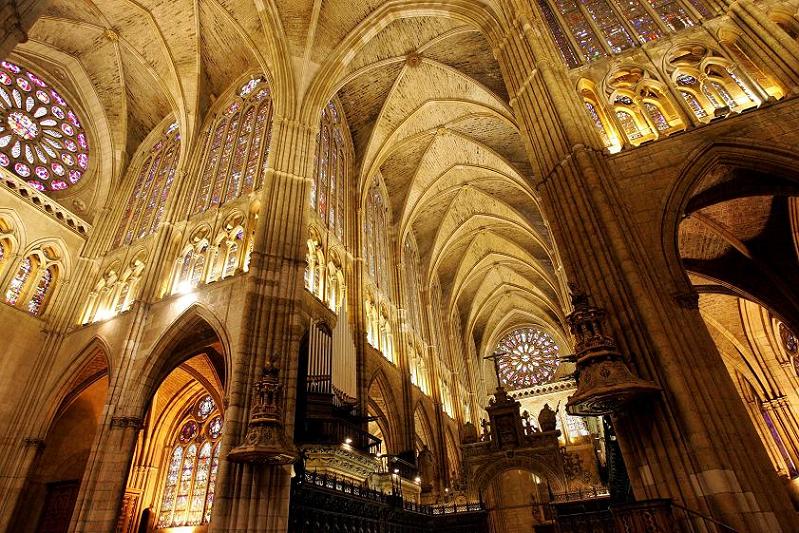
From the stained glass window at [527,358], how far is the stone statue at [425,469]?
1489cm

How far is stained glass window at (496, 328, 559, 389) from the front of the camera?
100 ft

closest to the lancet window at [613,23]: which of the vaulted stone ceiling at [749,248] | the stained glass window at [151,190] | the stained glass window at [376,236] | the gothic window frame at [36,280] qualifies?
the vaulted stone ceiling at [749,248]

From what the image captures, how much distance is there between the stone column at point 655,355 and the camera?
211 inches

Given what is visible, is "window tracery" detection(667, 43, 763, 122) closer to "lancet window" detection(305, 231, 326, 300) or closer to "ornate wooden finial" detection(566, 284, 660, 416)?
"ornate wooden finial" detection(566, 284, 660, 416)

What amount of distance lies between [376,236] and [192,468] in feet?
37.8

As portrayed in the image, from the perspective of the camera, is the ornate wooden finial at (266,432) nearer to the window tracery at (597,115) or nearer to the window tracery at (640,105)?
the window tracery at (597,115)

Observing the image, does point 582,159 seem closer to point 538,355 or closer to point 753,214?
point 753,214

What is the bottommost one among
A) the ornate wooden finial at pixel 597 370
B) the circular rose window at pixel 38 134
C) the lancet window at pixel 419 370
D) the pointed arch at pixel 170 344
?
the ornate wooden finial at pixel 597 370

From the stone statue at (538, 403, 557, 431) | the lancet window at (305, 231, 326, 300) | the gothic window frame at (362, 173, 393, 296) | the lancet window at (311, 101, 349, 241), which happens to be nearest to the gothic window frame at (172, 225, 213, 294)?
the lancet window at (305, 231, 326, 300)

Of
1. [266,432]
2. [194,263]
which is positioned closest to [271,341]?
[266,432]

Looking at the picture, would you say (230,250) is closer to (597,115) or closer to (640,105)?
(597,115)

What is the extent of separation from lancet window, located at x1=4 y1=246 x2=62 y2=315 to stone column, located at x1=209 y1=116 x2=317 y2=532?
8038 millimetres

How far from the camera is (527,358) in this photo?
1249 inches

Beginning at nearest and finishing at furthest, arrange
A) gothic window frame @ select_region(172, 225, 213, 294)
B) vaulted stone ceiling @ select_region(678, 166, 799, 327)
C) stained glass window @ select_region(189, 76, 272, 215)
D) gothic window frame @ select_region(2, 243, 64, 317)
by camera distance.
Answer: vaulted stone ceiling @ select_region(678, 166, 799, 327)
gothic window frame @ select_region(172, 225, 213, 294)
gothic window frame @ select_region(2, 243, 64, 317)
stained glass window @ select_region(189, 76, 272, 215)
